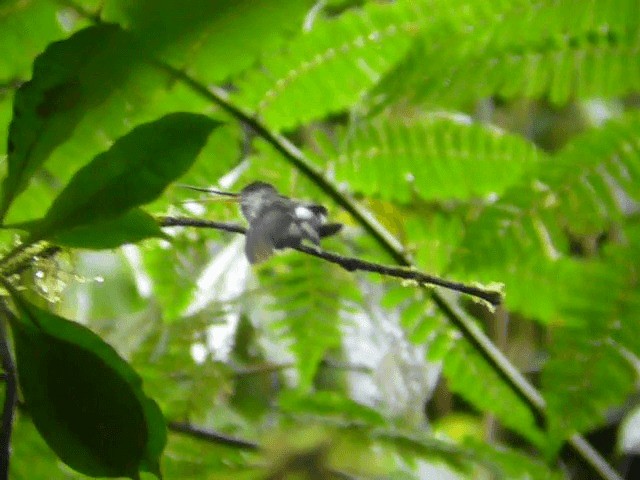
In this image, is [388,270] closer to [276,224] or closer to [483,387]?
[276,224]

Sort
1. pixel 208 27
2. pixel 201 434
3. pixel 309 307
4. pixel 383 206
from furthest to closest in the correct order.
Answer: pixel 383 206 → pixel 309 307 → pixel 201 434 → pixel 208 27

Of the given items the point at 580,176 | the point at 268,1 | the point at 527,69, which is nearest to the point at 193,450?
the point at 268,1

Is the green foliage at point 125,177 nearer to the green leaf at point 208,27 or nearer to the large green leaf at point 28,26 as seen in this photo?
the green leaf at point 208,27

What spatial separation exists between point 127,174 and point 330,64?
0.57 metres

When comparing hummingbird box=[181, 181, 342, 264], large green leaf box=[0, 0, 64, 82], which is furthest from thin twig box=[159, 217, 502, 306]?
large green leaf box=[0, 0, 64, 82]

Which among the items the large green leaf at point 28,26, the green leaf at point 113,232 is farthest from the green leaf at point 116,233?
the large green leaf at point 28,26

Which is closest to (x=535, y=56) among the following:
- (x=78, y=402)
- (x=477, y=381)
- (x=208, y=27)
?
(x=477, y=381)

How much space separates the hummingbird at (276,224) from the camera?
37 cm

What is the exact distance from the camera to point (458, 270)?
0.73 m

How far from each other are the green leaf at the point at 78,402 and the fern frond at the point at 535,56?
0.59 meters

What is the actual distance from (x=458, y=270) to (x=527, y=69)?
0.41m

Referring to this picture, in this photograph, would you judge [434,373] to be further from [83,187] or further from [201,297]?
[83,187]

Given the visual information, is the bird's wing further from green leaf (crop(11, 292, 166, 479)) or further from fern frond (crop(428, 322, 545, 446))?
fern frond (crop(428, 322, 545, 446))

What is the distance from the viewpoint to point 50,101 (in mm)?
384
